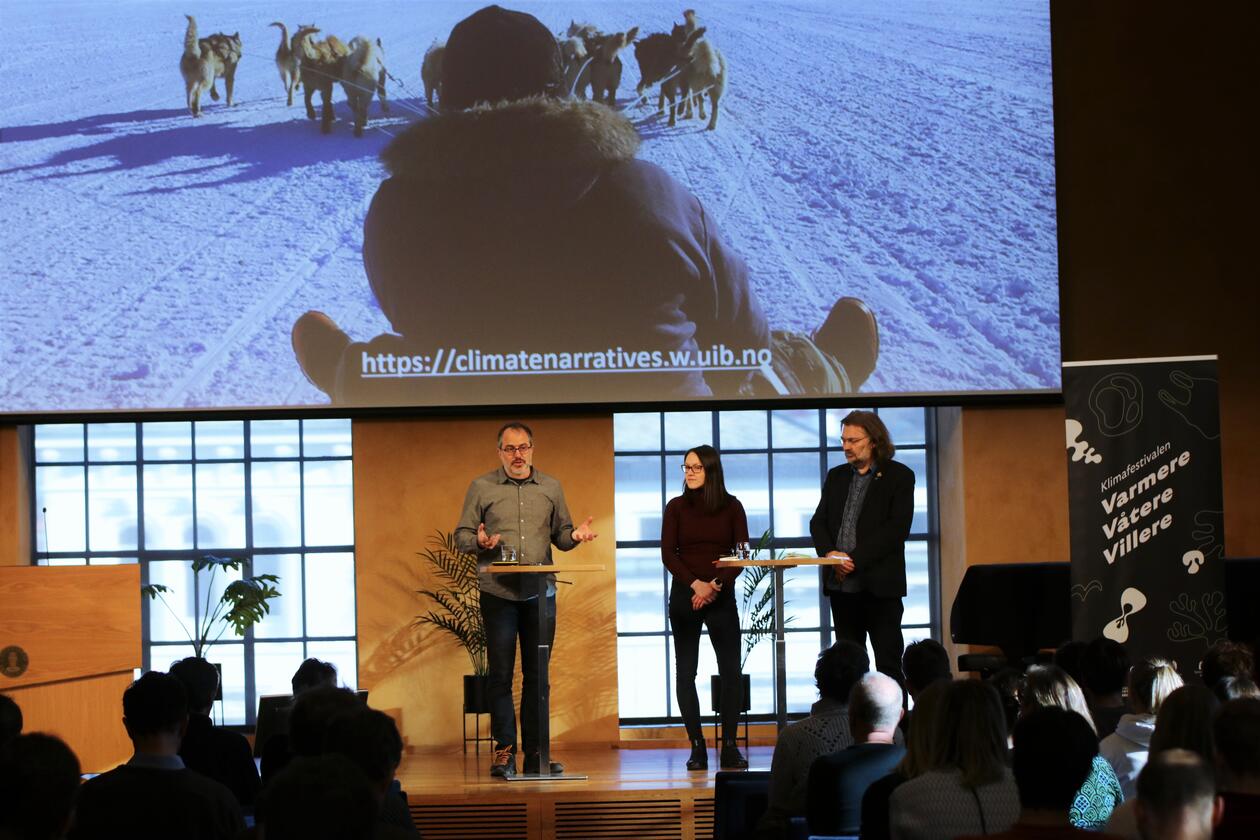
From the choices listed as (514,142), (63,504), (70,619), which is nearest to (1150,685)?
(70,619)

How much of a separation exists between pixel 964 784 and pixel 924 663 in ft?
5.01

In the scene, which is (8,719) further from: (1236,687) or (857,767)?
(1236,687)

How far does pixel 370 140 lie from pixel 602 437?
2.04 meters

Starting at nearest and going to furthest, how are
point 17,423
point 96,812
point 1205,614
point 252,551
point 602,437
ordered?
point 96,812
point 1205,614
point 17,423
point 602,437
point 252,551

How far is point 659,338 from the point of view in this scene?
7.89 m

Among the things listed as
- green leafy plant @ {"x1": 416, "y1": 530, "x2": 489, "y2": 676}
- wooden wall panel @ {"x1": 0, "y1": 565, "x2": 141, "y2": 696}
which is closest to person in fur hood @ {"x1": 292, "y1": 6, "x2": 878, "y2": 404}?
green leafy plant @ {"x1": 416, "y1": 530, "x2": 489, "y2": 676}

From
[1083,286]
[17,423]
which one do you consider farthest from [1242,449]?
[17,423]

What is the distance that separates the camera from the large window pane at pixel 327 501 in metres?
9.45

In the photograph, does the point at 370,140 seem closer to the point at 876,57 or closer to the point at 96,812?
the point at 876,57

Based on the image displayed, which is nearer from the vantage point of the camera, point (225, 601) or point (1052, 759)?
point (1052, 759)

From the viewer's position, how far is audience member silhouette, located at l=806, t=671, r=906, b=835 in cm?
364

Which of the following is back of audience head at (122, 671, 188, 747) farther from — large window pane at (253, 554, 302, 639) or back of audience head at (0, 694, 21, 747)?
large window pane at (253, 554, 302, 639)

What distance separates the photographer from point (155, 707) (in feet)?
11.2

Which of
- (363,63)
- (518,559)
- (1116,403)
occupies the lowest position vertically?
(518,559)
